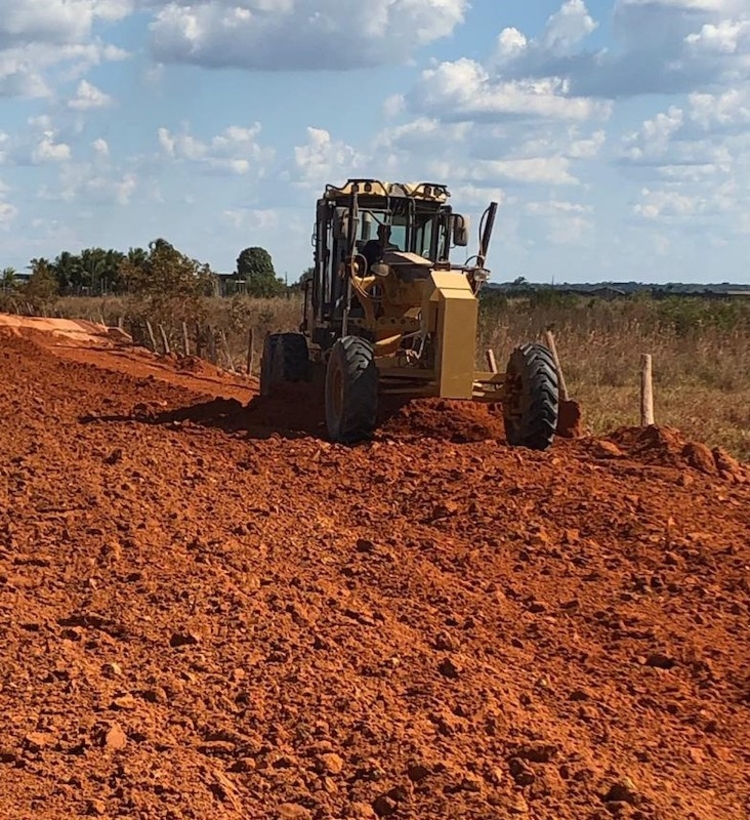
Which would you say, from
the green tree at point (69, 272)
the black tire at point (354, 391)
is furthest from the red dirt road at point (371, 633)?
the green tree at point (69, 272)

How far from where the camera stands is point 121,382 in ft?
57.5

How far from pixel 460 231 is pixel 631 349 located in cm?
1295

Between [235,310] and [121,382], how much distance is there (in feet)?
53.6

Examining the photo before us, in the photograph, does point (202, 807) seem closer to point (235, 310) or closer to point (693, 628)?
point (693, 628)

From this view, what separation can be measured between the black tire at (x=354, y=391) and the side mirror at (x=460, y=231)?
2.17 metres

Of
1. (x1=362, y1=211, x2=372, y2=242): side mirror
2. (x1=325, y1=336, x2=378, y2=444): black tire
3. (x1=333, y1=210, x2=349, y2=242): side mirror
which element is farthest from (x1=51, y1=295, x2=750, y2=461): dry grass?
(x1=325, y1=336, x2=378, y2=444): black tire

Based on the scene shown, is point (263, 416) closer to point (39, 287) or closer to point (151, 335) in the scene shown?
point (151, 335)

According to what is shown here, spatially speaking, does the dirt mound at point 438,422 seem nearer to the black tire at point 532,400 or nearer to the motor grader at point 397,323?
the motor grader at point 397,323

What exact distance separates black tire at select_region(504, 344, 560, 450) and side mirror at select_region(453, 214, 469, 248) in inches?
76.0

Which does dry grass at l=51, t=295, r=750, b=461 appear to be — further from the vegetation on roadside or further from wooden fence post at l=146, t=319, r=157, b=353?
wooden fence post at l=146, t=319, r=157, b=353

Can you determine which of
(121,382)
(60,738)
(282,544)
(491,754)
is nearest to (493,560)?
(282,544)

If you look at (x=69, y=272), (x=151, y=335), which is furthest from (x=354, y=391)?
(x=69, y=272)

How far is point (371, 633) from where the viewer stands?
19.2ft

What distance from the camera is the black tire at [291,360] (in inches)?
567
